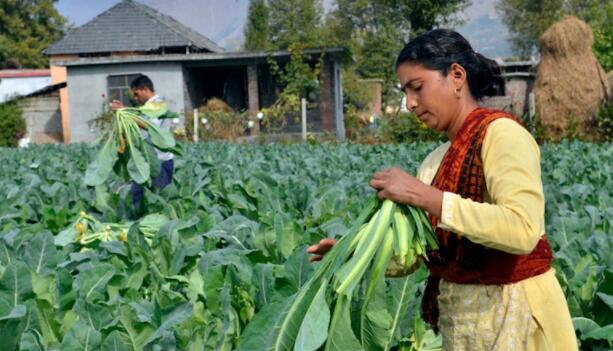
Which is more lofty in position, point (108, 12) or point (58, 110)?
point (108, 12)

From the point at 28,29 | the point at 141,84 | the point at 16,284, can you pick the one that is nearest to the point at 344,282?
the point at 16,284

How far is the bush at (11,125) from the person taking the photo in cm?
3036

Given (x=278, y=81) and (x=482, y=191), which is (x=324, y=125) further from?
(x=482, y=191)

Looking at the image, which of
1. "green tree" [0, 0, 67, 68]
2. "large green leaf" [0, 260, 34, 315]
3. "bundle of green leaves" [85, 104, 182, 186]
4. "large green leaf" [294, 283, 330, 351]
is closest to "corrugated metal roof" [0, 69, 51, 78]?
"green tree" [0, 0, 67, 68]

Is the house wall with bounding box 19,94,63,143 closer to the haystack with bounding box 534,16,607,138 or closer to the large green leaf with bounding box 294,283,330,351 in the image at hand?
the haystack with bounding box 534,16,607,138

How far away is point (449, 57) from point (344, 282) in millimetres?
665

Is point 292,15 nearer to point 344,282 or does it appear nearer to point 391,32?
point 391,32

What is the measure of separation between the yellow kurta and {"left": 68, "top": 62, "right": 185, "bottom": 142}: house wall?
92.5ft

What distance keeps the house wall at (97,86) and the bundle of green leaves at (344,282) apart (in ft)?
92.4

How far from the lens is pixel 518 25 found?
65.2 meters

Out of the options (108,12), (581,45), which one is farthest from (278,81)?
(581,45)

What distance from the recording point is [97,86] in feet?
101

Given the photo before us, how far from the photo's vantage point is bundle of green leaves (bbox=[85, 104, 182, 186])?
541 cm

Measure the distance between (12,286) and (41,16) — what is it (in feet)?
188
